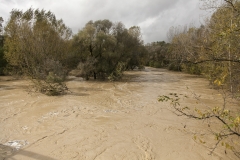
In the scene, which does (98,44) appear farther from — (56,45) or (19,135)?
(19,135)

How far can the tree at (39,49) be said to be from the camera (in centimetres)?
1381

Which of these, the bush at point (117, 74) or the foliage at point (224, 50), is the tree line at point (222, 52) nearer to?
the foliage at point (224, 50)

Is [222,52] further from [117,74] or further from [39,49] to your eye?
[39,49]

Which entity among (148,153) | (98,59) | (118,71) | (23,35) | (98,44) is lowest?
(148,153)

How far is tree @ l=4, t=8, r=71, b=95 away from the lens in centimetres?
1381

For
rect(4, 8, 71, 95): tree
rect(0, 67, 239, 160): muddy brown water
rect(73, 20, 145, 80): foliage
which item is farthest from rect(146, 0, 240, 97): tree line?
rect(73, 20, 145, 80): foliage

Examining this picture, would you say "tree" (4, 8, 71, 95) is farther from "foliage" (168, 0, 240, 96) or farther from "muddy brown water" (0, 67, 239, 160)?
"foliage" (168, 0, 240, 96)

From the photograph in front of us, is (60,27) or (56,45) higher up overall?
(60,27)

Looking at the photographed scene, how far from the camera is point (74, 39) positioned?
66.5 ft

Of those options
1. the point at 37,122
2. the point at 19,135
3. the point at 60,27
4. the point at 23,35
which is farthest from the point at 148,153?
the point at 60,27

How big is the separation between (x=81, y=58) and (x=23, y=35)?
260 inches

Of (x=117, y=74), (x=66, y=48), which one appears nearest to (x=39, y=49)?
(x=66, y=48)

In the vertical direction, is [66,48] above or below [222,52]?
above

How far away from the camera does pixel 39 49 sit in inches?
779
